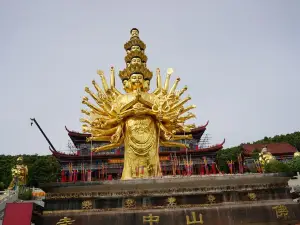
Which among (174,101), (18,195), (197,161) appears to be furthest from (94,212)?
(197,161)

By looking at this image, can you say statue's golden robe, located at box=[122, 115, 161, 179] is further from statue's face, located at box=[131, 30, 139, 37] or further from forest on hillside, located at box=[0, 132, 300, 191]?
forest on hillside, located at box=[0, 132, 300, 191]

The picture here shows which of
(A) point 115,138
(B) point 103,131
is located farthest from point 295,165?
(B) point 103,131

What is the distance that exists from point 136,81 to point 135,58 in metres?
1.04

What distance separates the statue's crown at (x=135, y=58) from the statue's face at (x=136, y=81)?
0.55ft

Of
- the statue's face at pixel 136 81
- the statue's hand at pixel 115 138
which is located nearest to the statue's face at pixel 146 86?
the statue's face at pixel 136 81

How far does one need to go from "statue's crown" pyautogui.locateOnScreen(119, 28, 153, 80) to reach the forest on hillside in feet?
44.4

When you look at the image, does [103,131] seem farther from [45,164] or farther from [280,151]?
[280,151]

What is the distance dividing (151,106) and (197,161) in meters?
25.7

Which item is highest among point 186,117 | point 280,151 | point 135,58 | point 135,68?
point 135,58

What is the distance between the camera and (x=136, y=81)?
1029cm

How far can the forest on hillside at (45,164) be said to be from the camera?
30.5 metres

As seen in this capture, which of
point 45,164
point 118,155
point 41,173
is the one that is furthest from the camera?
point 118,155

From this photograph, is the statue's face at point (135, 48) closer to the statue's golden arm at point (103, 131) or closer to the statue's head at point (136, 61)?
the statue's head at point (136, 61)

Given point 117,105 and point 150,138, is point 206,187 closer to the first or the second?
point 150,138
